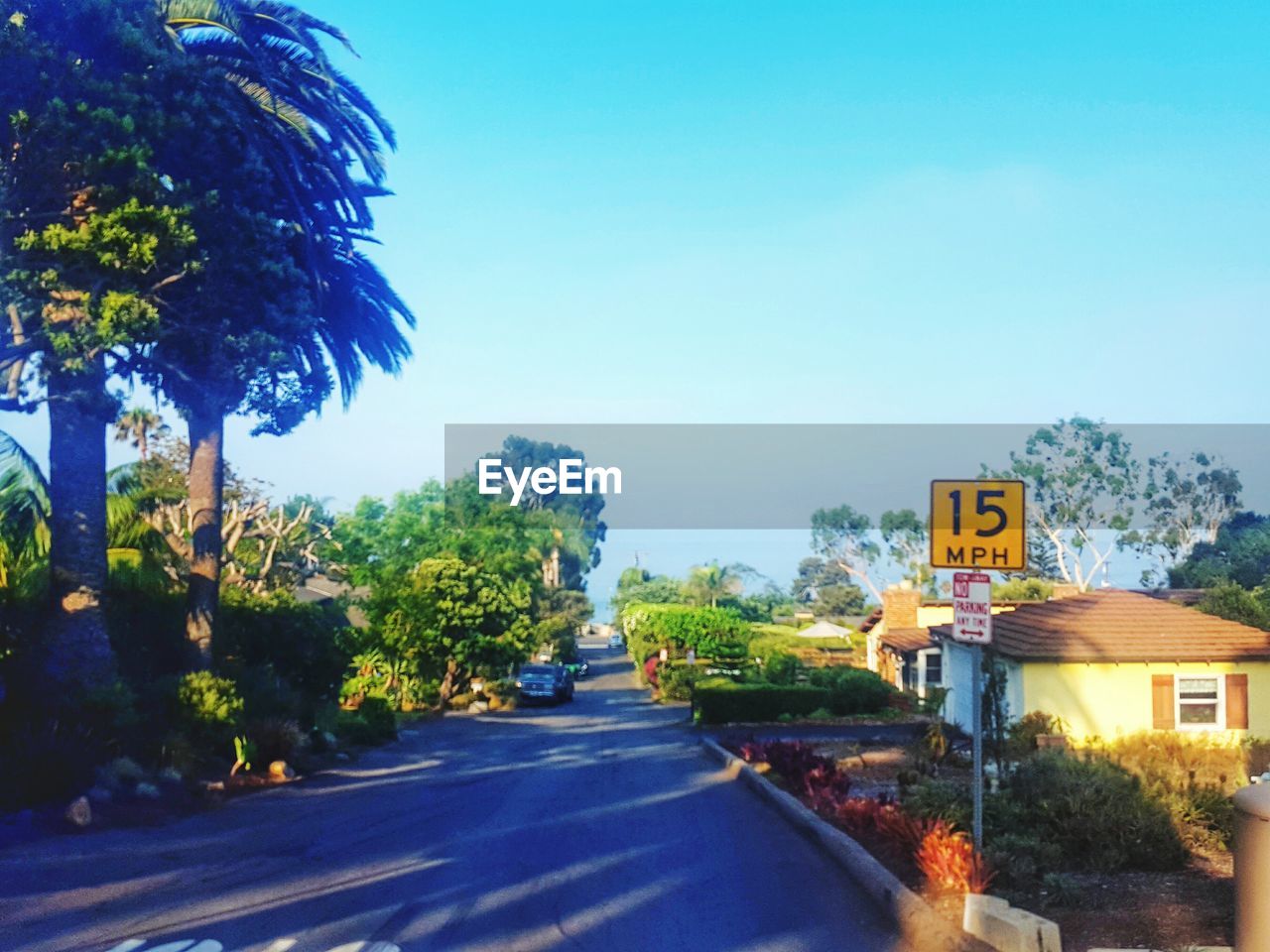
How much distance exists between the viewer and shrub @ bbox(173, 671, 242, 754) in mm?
20062

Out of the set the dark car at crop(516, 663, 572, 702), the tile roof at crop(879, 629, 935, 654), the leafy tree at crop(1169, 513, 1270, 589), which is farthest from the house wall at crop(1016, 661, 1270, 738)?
the dark car at crop(516, 663, 572, 702)

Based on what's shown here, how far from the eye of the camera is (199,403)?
22578mm

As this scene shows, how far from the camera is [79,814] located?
14.8m

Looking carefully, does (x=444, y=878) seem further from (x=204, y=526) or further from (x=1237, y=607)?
(x=1237, y=607)

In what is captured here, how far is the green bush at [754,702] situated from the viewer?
40219 millimetres

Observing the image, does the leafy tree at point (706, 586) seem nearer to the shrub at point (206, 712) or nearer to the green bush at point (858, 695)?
the green bush at point (858, 695)

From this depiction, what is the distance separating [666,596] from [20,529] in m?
106

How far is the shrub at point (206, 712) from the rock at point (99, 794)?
11.2 feet

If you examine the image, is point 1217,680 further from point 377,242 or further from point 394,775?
point 377,242

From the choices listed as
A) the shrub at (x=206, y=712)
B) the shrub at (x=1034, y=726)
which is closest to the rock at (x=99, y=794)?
the shrub at (x=206, y=712)

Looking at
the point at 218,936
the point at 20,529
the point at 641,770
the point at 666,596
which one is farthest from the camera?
the point at 666,596

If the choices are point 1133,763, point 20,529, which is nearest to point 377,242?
point 20,529

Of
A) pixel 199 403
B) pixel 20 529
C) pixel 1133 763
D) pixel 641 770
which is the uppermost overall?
pixel 199 403

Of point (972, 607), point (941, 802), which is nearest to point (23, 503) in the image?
point (941, 802)
